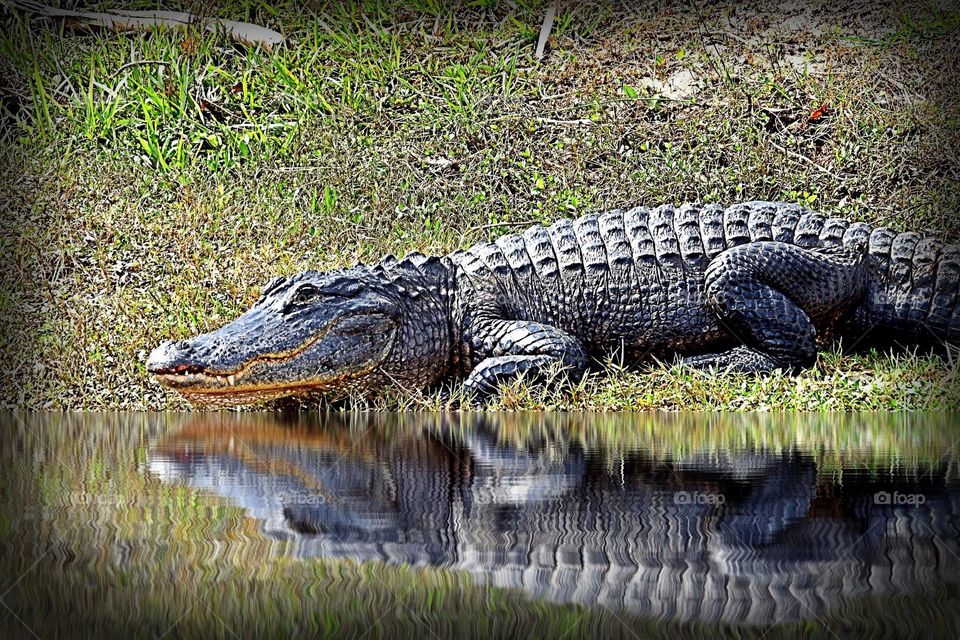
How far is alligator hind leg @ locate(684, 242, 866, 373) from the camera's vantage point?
4.80 metres

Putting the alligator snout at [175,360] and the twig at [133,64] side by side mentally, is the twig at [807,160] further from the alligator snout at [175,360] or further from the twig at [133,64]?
the twig at [133,64]

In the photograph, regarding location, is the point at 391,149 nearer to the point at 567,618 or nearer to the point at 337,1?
the point at 337,1

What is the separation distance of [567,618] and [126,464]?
5.84ft

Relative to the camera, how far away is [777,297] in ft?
16.0

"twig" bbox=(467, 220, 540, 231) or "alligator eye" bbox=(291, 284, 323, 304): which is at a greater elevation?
"twig" bbox=(467, 220, 540, 231)

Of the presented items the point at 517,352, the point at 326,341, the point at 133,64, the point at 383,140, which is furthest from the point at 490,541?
the point at 133,64

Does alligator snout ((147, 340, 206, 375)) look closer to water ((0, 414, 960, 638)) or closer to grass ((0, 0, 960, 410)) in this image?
grass ((0, 0, 960, 410))

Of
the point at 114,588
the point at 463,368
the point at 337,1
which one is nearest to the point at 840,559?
the point at 114,588

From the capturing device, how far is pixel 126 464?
8.96 ft

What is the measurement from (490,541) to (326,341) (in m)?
3.22

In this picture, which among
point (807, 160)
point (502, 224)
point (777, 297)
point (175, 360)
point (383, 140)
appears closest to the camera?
point (175, 360)

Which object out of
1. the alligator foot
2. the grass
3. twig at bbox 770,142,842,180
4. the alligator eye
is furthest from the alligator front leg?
twig at bbox 770,142,842,180

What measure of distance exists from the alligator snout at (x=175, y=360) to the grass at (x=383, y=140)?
78cm

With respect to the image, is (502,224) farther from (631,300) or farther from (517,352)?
(517,352)
